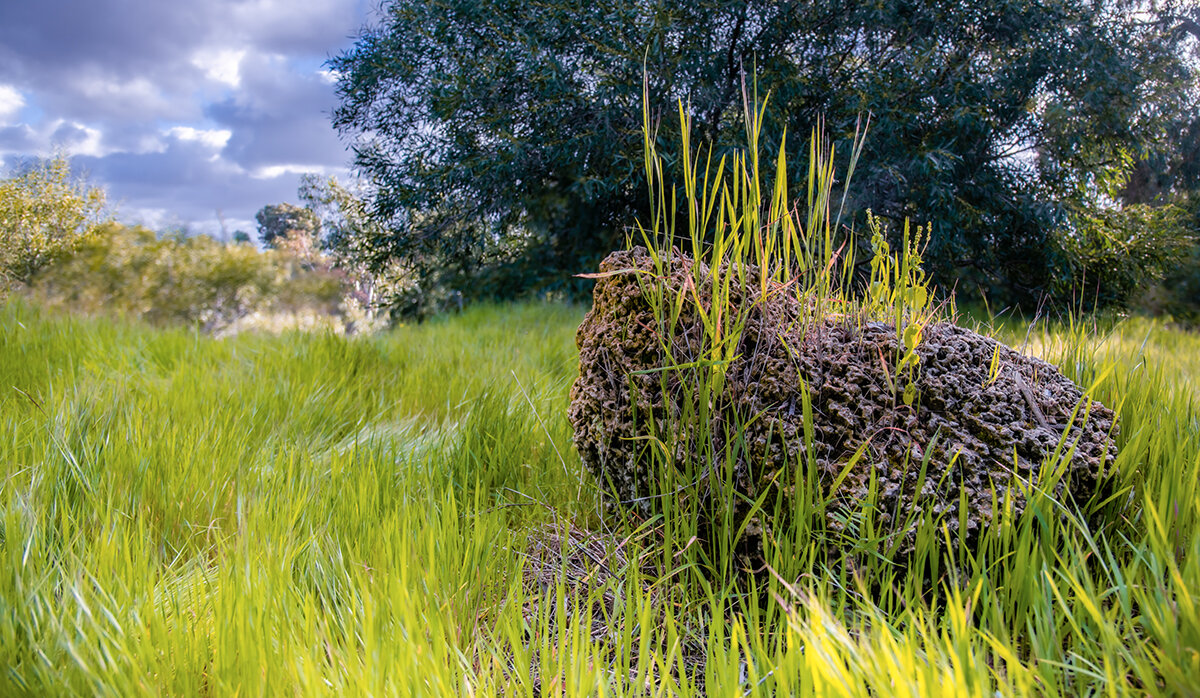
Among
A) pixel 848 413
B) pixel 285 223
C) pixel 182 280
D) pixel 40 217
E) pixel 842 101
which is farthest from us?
pixel 182 280

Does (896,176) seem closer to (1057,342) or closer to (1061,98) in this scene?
(1061,98)

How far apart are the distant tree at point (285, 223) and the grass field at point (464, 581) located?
650 centimetres

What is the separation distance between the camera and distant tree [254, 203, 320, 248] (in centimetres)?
841

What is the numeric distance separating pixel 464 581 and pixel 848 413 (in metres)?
0.84

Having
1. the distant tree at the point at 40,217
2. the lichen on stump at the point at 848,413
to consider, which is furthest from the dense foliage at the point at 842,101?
the lichen on stump at the point at 848,413

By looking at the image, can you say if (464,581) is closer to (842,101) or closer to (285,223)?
(842,101)

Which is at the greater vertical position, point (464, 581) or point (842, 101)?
point (842, 101)

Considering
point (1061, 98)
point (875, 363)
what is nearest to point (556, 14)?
point (1061, 98)

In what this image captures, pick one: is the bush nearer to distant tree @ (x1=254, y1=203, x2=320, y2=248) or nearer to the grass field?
distant tree @ (x1=254, y1=203, x2=320, y2=248)

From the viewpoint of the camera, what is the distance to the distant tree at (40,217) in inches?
155

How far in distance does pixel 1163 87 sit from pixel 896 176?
341 centimetres

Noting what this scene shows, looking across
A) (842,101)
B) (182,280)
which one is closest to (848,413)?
(842,101)

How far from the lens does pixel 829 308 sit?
1573 mm

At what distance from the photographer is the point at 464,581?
1.19 m
